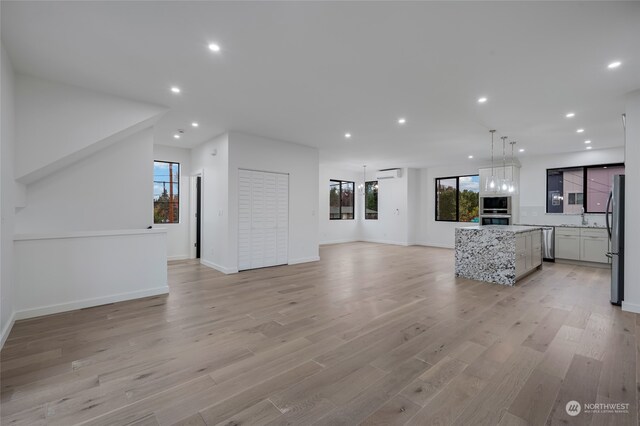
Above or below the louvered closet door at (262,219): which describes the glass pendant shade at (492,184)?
above

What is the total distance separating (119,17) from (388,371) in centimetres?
364

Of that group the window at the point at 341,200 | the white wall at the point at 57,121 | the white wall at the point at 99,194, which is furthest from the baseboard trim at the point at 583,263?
the white wall at the point at 57,121

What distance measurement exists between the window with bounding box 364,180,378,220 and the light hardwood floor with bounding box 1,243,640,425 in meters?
7.17

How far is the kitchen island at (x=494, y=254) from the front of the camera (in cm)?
483

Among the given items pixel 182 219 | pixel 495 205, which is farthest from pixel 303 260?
pixel 495 205

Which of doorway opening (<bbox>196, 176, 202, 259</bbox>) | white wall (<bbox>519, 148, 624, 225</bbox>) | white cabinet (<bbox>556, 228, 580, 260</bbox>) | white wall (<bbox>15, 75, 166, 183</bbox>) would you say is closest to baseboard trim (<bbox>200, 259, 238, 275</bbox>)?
doorway opening (<bbox>196, 176, 202, 259</bbox>)

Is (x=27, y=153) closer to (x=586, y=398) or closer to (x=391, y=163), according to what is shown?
(x=586, y=398)

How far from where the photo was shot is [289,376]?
2.20m

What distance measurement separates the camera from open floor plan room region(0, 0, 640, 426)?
2.05 m

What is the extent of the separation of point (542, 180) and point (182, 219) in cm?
951

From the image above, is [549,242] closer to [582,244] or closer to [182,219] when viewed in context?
[582,244]

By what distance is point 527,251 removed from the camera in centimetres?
544

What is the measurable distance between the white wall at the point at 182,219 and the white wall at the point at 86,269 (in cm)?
301

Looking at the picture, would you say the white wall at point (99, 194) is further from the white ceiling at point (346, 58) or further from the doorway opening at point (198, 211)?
the doorway opening at point (198, 211)
